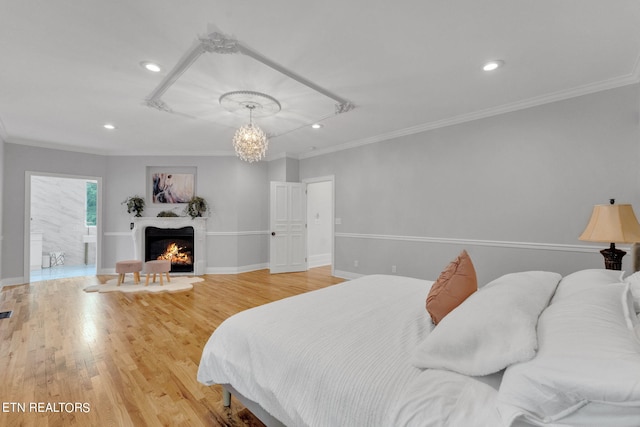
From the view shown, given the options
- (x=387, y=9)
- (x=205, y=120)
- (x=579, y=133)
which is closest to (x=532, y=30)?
(x=387, y=9)

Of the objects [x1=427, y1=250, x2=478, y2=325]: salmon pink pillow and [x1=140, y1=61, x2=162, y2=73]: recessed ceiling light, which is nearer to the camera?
[x1=427, y1=250, x2=478, y2=325]: salmon pink pillow

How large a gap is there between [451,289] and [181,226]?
5789 millimetres

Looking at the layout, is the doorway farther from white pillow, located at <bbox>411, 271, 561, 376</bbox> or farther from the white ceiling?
white pillow, located at <bbox>411, 271, 561, 376</bbox>

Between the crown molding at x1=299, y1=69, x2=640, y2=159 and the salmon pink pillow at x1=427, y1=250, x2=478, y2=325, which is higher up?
the crown molding at x1=299, y1=69, x2=640, y2=159

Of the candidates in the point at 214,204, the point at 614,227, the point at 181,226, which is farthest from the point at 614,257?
the point at 181,226

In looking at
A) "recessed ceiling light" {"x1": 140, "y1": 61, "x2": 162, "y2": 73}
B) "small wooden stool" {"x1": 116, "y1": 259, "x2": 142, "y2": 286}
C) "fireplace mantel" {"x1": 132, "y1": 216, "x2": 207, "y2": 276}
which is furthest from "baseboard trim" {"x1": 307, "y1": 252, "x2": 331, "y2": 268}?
"recessed ceiling light" {"x1": 140, "y1": 61, "x2": 162, "y2": 73}

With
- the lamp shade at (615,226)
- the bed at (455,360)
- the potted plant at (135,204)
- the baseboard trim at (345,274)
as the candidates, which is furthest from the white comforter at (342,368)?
the potted plant at (135,204)

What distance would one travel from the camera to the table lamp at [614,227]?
2164mm

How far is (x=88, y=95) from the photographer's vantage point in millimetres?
3303

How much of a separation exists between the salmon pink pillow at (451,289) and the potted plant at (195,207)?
552 cm

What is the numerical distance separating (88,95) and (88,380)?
306cm

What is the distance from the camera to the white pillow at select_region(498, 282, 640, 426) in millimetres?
676

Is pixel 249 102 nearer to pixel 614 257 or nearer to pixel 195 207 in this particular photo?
pixel 195 207

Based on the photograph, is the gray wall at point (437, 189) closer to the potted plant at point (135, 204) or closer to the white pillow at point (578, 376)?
the potted plant at point (135, 204)
